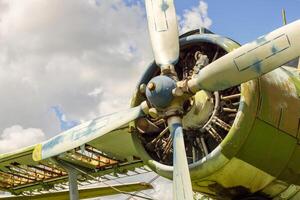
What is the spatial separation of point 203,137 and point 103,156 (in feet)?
14.6

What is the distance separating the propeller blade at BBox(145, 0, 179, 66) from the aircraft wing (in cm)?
163

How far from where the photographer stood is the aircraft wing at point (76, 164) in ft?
34.6

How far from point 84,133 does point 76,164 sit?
Result: 9.51ft

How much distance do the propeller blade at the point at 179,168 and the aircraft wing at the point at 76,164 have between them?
1.71 metres

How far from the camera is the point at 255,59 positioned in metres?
6.90

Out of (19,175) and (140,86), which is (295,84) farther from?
(19,175)

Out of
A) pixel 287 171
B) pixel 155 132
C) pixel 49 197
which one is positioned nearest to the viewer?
pixel 287 171

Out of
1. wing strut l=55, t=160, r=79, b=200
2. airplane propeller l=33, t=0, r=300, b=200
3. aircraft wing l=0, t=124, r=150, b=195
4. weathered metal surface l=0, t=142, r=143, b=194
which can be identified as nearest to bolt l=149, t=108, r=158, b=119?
airplane propeller l=33, t=0, r=300, b=200

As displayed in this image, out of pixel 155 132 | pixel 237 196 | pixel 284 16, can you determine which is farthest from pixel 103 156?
pixel 284 16

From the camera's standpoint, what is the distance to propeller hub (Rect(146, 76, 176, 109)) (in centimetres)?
732

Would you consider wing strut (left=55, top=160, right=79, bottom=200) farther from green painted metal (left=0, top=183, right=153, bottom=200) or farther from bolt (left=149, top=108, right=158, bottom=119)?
green painted metal (left=0, top=183, right=153, bottom=200)

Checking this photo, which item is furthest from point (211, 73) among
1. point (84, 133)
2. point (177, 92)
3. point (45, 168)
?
point (45, 168)

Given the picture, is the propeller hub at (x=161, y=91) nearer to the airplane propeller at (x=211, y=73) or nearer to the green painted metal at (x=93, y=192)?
the airplane propeller at (x=211, y=73)

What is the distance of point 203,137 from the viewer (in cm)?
779
